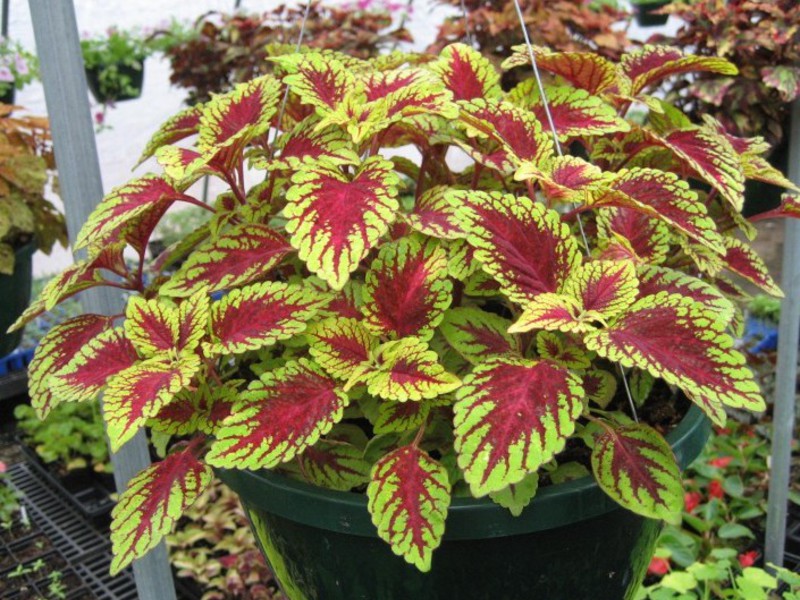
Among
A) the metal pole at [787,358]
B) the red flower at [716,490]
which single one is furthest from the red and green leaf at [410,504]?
the red flower at [716,490]

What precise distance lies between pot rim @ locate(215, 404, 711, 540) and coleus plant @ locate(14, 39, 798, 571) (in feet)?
0.06

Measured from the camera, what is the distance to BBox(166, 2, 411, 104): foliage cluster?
3.02 metres

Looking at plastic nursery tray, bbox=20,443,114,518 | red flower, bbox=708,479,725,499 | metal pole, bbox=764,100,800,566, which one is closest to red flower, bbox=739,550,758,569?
metal pole, bbox=764,100,800,566

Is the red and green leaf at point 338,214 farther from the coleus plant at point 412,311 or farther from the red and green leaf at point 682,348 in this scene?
the red and green leaf at point 682,348

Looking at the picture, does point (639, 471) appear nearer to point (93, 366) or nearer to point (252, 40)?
point (93, 366)

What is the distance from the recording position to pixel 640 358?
589 millimetres

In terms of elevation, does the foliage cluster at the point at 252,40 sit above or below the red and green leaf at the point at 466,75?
below

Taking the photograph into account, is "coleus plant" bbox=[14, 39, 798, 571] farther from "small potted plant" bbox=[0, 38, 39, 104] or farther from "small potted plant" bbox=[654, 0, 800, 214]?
"small potted plant" bbox=[0, 38, 39, 104]

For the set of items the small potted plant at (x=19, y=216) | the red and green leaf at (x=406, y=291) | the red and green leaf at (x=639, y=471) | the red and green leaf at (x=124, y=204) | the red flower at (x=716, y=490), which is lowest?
the red flower at (x=716, y=490)

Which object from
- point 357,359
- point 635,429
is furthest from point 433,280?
point 635,429

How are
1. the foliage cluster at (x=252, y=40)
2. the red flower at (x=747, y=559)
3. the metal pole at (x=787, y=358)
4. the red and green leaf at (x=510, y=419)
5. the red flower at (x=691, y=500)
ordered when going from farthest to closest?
the foliage cluster at (x=252, y=40) → the red flower at (x=691, y=500) → the red flower at (x=747, y=559) → the metal pole at (x=787, y=358) → the red and green leaf at (x=510, y=419)

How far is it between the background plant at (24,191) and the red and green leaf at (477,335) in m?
1.55

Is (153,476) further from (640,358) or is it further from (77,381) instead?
(640,358)

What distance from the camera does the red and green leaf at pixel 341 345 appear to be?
0.67 m
